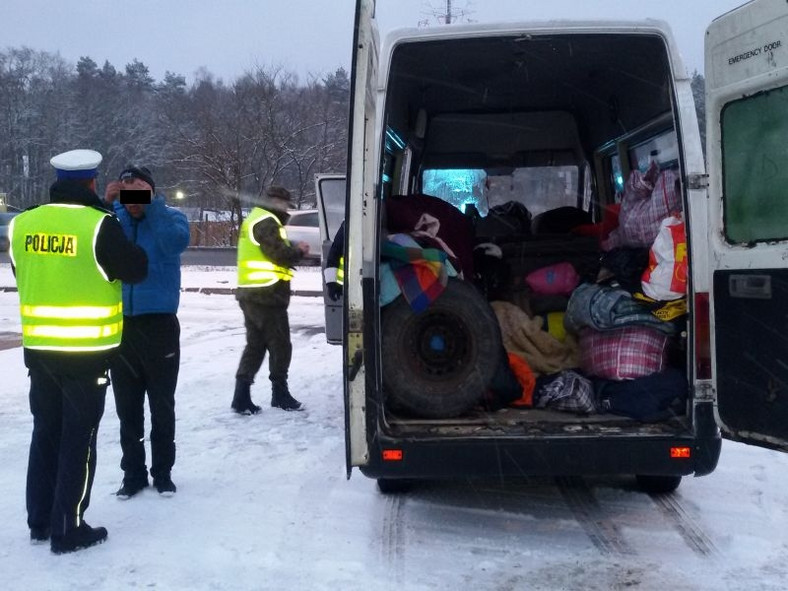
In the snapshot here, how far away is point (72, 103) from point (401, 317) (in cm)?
6406

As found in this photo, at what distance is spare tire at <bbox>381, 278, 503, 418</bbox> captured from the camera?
445 centimetres

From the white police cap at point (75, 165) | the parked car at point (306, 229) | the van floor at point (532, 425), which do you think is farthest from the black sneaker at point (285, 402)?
the parked car at point (306, 229)

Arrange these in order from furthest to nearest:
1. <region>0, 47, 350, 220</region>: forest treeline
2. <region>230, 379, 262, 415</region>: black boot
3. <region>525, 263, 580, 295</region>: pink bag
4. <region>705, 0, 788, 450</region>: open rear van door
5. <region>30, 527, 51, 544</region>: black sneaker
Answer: <region>0, 47, 350, 220</region>: forest treeline, <region>230, 379, 262, 415</region>: black boot, <region>525, 263, 580, 295</region>: pink bag, <region>30, 527, 51, 544</region>: black sneaker, <region>705, 0, 788, 450</region>: open rear van door

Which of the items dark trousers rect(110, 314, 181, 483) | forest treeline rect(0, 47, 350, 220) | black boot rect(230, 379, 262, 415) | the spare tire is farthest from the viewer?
forest treeline rect(0, 47, 350, 220)

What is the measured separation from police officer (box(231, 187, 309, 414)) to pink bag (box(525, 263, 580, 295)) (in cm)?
202

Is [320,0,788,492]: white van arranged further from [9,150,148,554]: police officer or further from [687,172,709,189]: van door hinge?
[9,150,148,554]: police officer

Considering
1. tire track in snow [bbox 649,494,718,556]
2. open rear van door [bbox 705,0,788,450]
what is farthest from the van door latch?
tire track in snow [bbox 649,494,718,556]

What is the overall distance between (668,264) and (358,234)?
160 centimetres

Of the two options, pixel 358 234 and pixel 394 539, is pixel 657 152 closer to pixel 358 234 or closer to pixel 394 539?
pixel 358 234

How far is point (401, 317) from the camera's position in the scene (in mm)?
4480

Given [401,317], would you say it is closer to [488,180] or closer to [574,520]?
[574,520]

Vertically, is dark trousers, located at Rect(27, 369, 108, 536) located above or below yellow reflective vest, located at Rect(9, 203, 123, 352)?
below

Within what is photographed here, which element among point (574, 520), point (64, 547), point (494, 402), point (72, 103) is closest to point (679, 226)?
point (494, 402)

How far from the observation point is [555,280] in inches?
224
